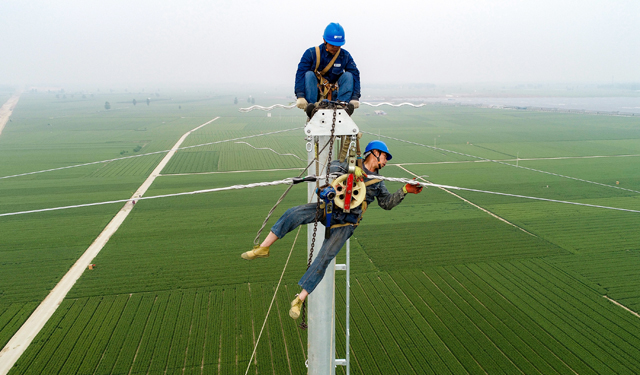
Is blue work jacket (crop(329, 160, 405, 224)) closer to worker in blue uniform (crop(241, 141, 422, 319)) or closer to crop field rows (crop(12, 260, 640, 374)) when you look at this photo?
worker in blue uniform (crop(241, 141, 422, 319))

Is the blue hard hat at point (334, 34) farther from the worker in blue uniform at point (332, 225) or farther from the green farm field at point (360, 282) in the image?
the green farm field at point (360, 282)

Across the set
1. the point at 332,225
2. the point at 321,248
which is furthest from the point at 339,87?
the point at 321,248

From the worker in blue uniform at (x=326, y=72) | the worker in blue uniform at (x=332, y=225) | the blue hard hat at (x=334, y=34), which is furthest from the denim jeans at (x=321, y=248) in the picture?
the blue hard hat at (x=334, y=34)

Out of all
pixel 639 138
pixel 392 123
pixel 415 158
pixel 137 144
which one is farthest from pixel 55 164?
pixel 639 138

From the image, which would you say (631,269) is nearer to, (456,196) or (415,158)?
(456,196)

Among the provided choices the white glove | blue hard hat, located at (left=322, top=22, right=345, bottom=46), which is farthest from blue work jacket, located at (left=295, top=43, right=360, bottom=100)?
blue hard hat, located at (left=322, top=22, right=345, bottom=46)

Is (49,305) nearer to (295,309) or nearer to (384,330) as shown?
(384,330)
